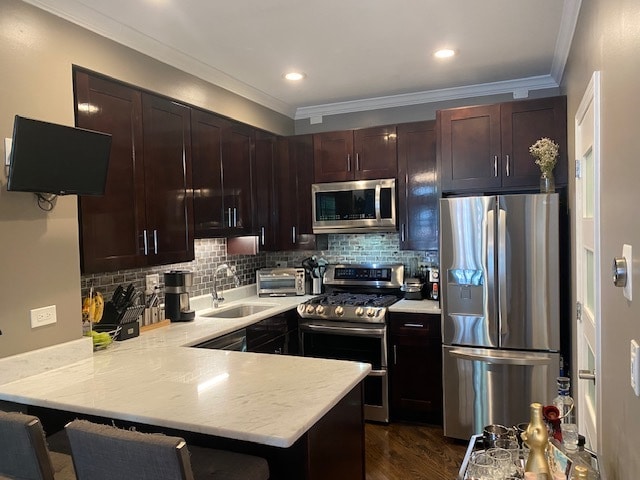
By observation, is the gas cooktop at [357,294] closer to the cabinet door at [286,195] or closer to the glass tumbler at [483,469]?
the cabinet door at [286,195]

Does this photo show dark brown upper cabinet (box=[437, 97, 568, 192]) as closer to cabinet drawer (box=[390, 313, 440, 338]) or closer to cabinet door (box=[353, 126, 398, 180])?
cabinet door (box=[353, 126, 398, 180])

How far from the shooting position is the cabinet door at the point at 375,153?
161 inches

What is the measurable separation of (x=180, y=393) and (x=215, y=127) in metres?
2.22

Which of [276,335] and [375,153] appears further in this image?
[375,153]

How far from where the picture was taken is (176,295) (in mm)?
3324

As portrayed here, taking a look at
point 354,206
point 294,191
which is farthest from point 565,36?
point 294,191

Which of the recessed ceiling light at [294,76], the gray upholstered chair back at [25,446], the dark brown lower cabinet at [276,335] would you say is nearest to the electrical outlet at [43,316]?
the gray upholstered chair back at [25,446]

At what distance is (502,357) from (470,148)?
153cm

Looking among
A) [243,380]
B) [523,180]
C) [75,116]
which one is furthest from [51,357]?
[523,180]

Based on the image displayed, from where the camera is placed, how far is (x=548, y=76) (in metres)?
3.78

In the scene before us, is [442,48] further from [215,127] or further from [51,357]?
[51,357]

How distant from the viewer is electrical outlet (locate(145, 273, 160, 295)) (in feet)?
10.8

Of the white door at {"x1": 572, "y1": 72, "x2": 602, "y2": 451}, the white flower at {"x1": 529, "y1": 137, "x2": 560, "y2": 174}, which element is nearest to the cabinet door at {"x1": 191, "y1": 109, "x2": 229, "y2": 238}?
the white flower at {"x1": 529, "y1": 137, "x2": 560, "y2": 174}

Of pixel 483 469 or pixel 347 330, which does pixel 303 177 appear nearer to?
pixel 347 330
